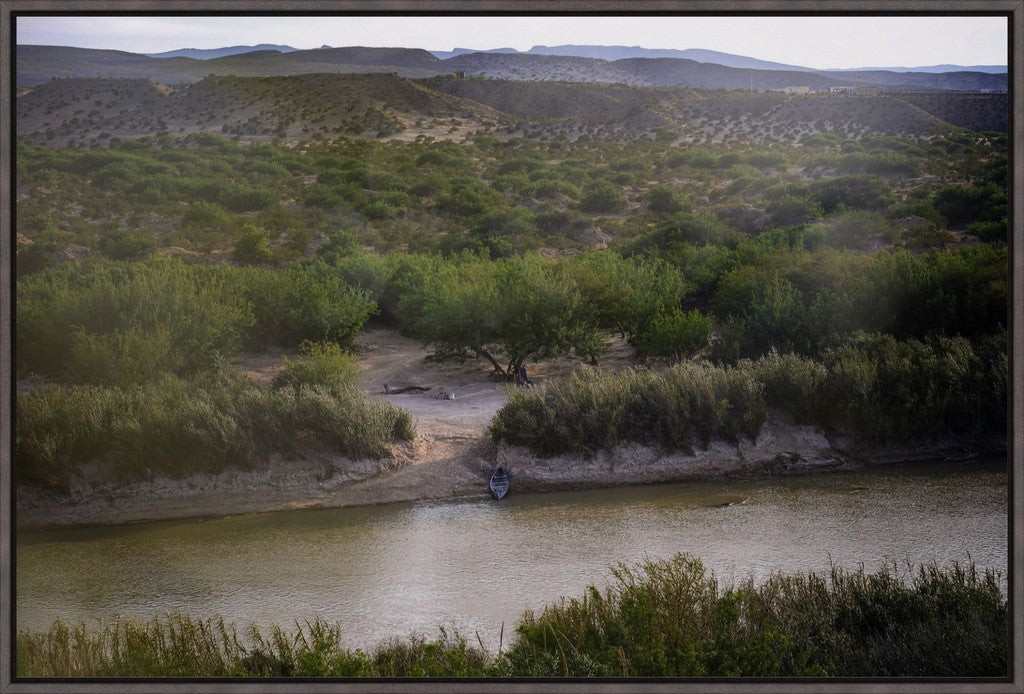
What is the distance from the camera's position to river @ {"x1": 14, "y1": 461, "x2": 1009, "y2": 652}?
7.99 m

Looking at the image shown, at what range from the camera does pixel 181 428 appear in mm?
10891

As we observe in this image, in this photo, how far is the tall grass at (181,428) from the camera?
10461mm

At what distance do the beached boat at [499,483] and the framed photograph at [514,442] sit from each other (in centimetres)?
4

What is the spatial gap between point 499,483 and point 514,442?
2.26ft

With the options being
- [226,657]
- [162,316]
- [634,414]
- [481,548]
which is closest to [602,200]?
[162,316]

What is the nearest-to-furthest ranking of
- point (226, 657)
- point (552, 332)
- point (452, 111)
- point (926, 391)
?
point (226, 657) → point (926, 391) → point (552, 332) → point (452, 111)

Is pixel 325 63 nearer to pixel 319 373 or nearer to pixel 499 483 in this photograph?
pixel 319 373

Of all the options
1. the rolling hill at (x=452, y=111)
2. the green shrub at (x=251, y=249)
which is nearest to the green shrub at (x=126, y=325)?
the green shrub at (x=251, y=249)

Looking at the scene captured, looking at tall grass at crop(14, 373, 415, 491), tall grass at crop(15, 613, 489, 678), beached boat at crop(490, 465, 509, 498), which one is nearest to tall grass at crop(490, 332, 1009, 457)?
beached boat at crop(490, 465, 509, 498)

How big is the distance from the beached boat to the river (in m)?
0.14

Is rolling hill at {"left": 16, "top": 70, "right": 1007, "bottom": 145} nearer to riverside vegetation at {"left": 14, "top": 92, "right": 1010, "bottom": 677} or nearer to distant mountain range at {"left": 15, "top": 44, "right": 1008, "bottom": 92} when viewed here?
riverside vegetation at {"left": 14, "top": 92, "right": 1010, "bottom": 677}

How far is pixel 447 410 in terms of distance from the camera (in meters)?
13.3

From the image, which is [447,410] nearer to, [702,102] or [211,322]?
[211,322]

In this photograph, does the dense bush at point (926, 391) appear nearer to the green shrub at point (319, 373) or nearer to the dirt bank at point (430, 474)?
the dirt bank at point (430, 474)
